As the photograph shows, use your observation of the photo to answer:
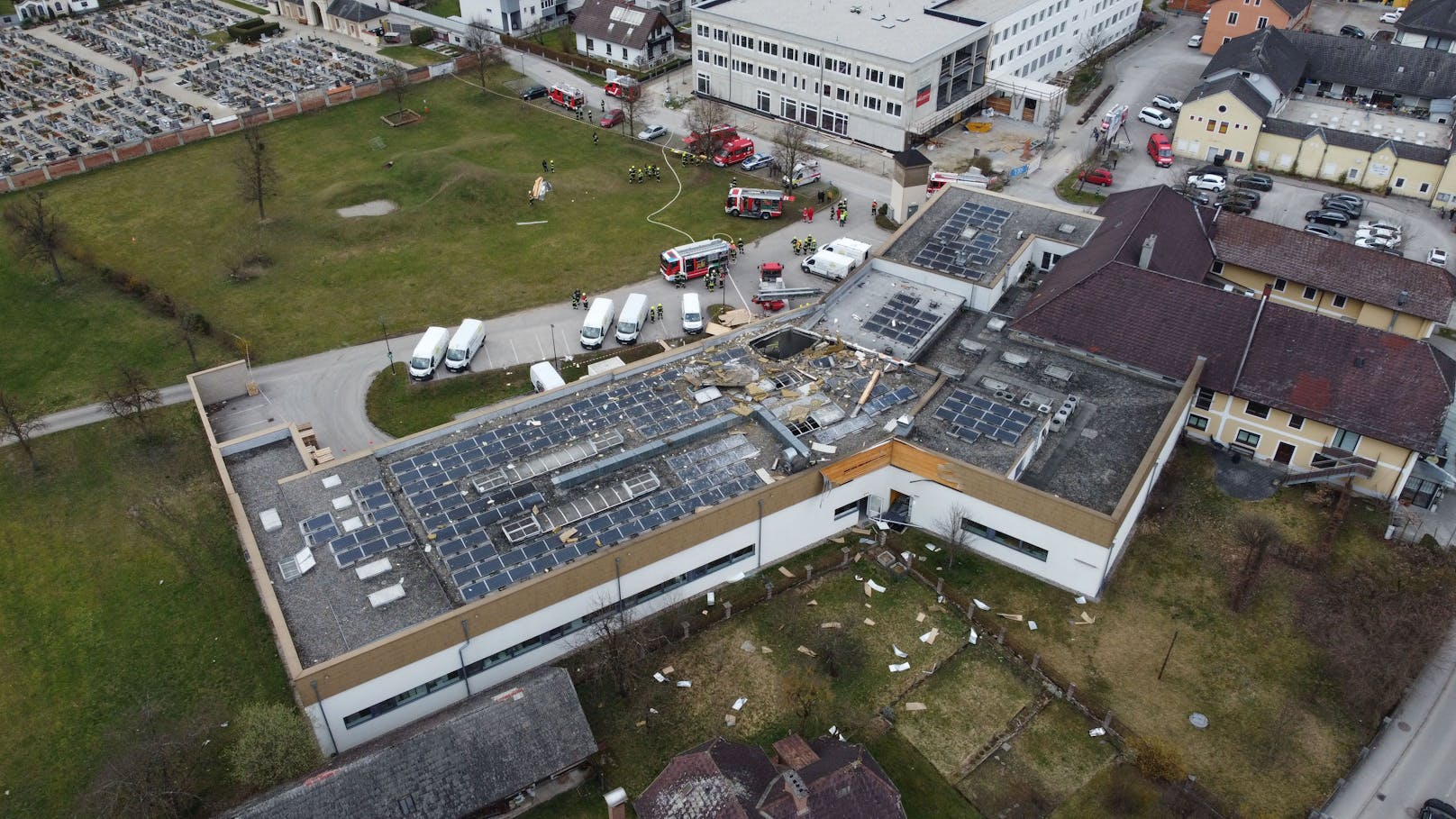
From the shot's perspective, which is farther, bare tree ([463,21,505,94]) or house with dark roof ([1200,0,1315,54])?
bare tree ([463,21,505,94])

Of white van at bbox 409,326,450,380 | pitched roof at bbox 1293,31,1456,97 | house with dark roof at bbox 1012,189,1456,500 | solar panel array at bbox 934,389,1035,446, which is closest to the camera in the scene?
solar panel array at bbox 934,389,1035,446

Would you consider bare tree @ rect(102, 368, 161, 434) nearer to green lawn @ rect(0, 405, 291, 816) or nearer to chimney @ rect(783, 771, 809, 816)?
green lawn @ rect(0, 405, 291, 816)

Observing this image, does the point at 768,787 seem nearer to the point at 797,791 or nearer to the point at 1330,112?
the point at 797,791

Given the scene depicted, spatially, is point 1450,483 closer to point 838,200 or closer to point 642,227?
point 838,200

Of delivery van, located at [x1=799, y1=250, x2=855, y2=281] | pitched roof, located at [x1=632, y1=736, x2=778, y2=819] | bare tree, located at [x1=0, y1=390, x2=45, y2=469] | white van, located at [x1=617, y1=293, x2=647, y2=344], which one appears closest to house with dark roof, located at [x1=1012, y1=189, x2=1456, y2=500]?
delivery van, located at [x1=799, y1=250, x2=855, y2=281]

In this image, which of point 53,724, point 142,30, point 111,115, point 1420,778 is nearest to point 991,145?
point 1420,778

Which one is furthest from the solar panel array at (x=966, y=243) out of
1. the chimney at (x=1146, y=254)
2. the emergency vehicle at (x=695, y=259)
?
the emergency vehicle at (x=695, y=259)

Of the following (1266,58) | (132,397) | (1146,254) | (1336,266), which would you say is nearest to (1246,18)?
(1266,58)
